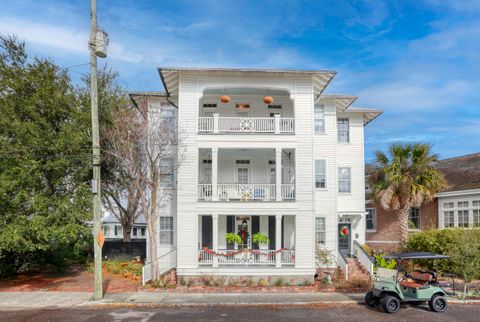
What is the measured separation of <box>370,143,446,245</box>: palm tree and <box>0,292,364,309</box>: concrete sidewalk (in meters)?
7.55

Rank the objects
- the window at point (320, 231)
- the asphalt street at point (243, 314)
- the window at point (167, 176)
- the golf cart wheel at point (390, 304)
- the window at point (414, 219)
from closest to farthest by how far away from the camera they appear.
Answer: the asphalt street at point (243, 314), the golf cart wheel at point (390, 304), the window at point (320, 231), the window at point (167, 176), the window at point (414, 219)

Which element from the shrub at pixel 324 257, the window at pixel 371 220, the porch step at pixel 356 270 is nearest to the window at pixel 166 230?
the shrub at pixel 324 257

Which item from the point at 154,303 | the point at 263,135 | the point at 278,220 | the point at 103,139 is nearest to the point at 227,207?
the point at 278,220

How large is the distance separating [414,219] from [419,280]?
12.1 m

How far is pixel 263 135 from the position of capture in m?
17.4

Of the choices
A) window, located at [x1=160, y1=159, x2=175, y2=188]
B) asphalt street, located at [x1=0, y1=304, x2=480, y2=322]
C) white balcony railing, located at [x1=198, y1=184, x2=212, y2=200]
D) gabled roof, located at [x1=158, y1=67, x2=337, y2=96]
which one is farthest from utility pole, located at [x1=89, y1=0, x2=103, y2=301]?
window, located at [x1=160, y1=159, x2=175, y2=188]

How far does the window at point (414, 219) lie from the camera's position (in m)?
23.3

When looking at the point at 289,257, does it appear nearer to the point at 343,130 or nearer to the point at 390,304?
the point at 390,304

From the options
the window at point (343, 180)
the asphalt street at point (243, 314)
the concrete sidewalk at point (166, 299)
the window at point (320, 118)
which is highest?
the window at point (320, 118)

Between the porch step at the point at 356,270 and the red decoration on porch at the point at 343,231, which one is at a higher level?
the red decoration on porch at the point at 343,231

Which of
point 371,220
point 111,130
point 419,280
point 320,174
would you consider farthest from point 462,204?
point 111,130

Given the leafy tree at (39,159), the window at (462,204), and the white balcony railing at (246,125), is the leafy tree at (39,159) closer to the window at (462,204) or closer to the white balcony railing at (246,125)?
the white balcony railing at (246,125)

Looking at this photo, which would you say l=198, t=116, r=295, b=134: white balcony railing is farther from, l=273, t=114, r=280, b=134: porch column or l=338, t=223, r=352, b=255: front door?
l=338, t=223, r=352, b=255: front door

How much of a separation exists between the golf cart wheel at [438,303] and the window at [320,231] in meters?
7.44
